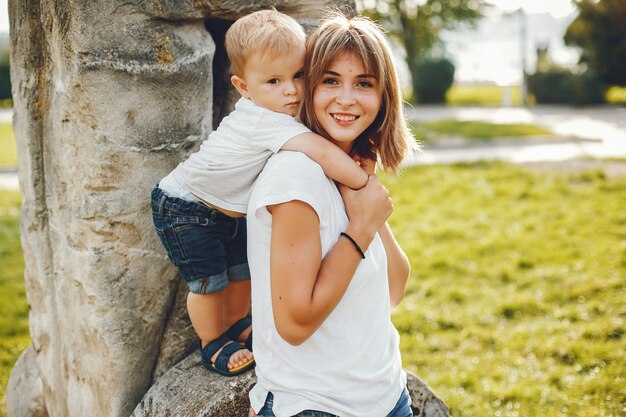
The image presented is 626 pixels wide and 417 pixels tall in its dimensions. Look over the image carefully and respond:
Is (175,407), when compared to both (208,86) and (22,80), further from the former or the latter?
(22,80)

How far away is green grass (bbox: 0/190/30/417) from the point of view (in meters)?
4.16

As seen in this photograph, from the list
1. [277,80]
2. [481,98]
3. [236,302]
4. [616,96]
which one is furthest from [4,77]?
[277,80]

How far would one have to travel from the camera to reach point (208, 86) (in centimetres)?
238

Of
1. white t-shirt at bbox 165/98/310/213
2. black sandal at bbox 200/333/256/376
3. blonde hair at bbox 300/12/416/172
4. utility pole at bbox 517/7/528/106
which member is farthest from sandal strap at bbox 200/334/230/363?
utility pole at bbox 517/7/528/106

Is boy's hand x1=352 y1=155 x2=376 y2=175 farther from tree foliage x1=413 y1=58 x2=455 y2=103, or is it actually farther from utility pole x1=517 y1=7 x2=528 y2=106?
tree foliage x1=413 y1=58 x2=455 y2=103

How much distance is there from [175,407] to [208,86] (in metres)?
1.16

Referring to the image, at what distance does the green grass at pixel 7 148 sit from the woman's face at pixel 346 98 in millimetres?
8919

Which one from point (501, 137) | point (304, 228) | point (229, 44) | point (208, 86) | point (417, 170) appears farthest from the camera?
point (501, 137)

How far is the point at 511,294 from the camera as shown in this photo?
A: 16.0 feet

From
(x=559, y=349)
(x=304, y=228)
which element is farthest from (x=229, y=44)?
(x=559, y=349)

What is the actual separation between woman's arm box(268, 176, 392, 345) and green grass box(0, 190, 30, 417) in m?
2.64

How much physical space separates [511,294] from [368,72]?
3469mm

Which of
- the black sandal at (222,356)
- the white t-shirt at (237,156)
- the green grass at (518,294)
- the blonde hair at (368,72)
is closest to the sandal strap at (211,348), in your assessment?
the black sandal at (222,356)

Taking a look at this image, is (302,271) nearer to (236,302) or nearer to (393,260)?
(393,260)
